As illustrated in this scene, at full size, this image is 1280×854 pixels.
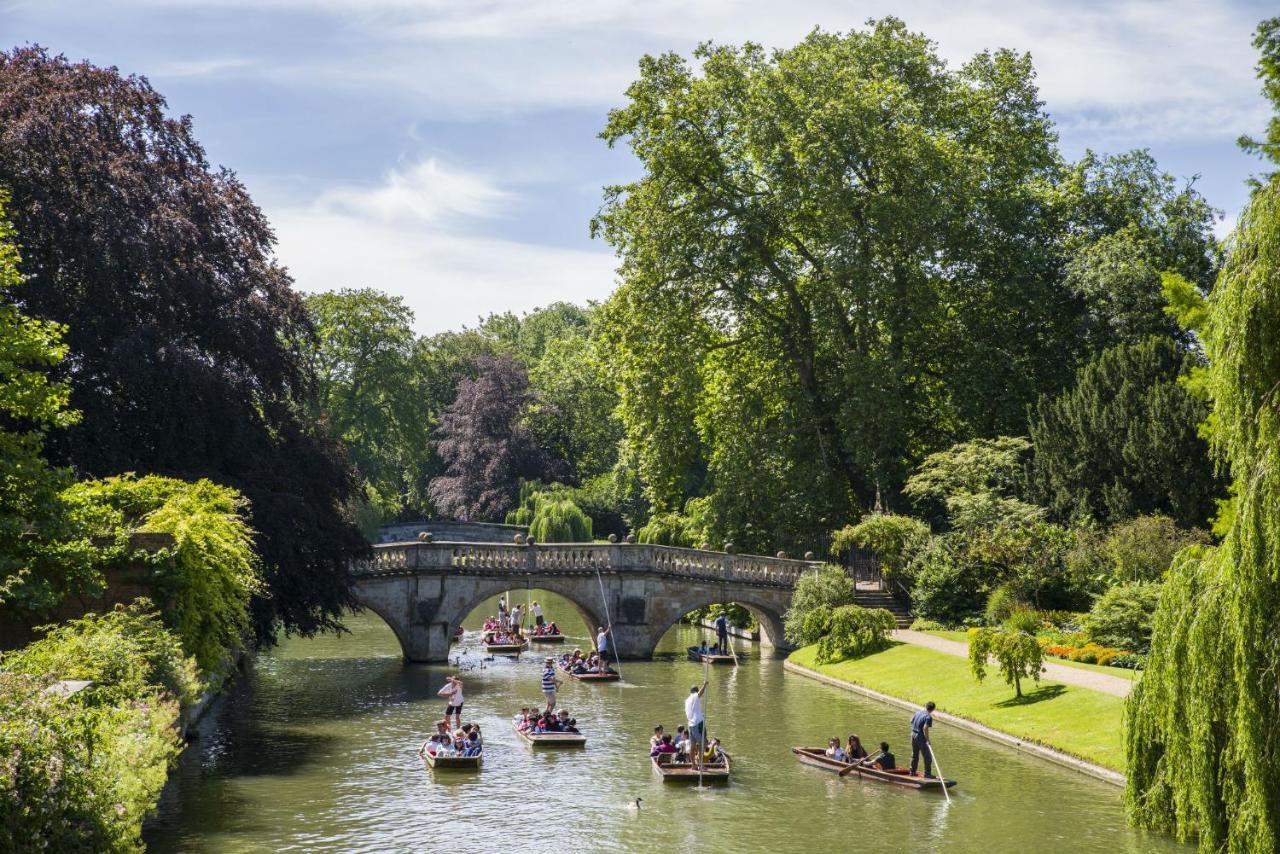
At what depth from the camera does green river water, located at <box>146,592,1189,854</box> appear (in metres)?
21.5

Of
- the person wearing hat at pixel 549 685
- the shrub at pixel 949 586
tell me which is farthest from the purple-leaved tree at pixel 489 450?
the person wearing hat at pixel 549 685

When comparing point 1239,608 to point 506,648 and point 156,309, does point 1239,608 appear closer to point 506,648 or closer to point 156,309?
point 156,309

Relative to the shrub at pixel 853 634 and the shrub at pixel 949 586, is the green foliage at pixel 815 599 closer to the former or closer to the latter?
the shrub at pixel 853 634

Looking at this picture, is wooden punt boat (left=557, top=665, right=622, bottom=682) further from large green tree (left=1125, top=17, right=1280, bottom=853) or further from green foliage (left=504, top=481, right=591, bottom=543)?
green foliage (left=504, top=481, right=591, bottom=543)

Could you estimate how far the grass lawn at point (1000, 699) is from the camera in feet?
90.4

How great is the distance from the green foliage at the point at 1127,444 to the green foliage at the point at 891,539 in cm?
453

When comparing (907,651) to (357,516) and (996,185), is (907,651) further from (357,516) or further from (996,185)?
(357,516)

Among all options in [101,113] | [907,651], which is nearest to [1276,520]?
[907,651]

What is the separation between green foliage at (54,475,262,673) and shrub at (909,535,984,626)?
24176mm

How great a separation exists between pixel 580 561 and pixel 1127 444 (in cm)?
1821

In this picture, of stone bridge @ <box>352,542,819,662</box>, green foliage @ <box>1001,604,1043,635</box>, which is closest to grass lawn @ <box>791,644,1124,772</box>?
green foliage @ <box>1001,604,1043,635</box>

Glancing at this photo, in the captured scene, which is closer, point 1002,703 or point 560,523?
point 1002,703

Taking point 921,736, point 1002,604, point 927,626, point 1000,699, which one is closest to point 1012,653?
point 1000,699

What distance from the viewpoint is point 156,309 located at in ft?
113
